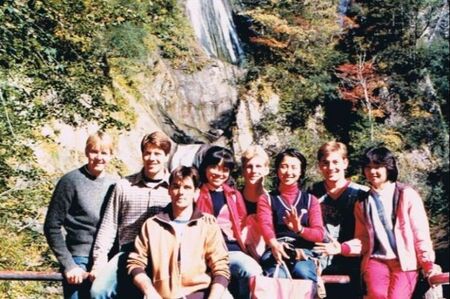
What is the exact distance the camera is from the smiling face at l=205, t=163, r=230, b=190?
11.4 ft

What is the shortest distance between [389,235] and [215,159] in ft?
3.65

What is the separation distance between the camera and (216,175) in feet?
11.4

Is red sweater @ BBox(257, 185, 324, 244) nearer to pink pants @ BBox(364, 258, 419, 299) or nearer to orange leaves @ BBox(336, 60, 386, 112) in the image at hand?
pink pants @ BBox(364, 258, 419, 299)

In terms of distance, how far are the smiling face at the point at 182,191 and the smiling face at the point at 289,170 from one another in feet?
2.08

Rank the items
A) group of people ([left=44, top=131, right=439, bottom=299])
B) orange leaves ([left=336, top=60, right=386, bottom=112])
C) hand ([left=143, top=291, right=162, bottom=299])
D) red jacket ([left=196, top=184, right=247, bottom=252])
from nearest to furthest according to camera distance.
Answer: hand ([left=143, top=291, right=162, bottom=299])
group of people ([left=44, top=131, right=439, bottom=299])
red jacket ([left=196, top=184, right=247, bottom=252])
orange leaves ([left=336, top=60, right=386, bottom=112])

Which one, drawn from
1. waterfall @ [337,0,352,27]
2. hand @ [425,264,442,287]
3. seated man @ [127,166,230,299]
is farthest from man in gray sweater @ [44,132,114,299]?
waterfall @ [337,0,352,27]

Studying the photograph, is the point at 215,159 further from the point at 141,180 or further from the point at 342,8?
the point at 342,8

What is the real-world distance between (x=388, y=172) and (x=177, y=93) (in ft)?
50.7

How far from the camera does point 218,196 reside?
3.46 metres

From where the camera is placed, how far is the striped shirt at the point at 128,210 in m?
3.29

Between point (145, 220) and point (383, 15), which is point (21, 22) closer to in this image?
point (145, 220)

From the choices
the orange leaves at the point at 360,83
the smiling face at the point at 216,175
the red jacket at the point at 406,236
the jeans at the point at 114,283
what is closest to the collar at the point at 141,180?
the smiling face at the point at 216,175

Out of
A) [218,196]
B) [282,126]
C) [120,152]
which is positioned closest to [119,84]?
[120,152]

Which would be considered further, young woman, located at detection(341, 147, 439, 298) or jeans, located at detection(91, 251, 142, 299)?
young woman, located at detection(341, 147, 439, 298)
